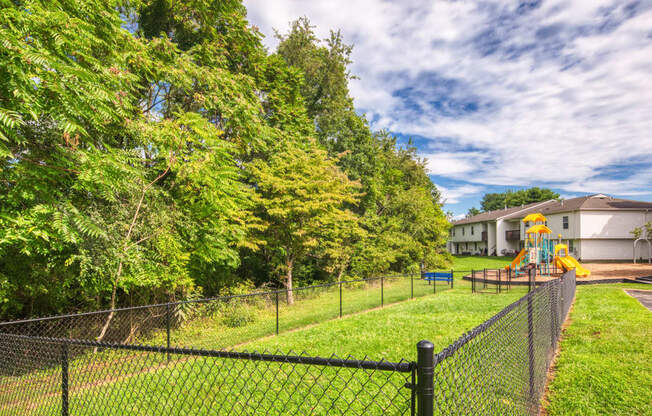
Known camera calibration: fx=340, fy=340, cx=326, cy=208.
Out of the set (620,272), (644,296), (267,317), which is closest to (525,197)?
(620,272)

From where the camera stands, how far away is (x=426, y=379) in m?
1.57

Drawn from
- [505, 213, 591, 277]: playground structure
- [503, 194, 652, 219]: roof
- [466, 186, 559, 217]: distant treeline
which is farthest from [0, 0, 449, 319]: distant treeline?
[466, 186, 559, 217]: distant treeline

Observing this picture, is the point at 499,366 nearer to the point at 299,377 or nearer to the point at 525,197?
the point at 299,377

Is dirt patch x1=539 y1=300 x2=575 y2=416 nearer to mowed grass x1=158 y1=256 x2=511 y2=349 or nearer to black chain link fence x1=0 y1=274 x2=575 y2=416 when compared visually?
black chain link fence x1=0 y1=274 x2=575 y2=416

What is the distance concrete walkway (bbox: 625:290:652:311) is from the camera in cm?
1019

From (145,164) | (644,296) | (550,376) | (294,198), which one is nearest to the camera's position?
(550,376)

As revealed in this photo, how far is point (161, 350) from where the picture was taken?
7.89 ft

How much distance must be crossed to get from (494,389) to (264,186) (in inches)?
502

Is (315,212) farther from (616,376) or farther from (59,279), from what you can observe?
(616,376)

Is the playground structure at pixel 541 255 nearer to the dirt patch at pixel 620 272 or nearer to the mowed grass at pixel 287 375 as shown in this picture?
the dirt patch at pixel 620 272

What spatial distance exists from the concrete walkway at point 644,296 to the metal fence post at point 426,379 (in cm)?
1159

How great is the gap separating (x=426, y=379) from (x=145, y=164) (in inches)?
394

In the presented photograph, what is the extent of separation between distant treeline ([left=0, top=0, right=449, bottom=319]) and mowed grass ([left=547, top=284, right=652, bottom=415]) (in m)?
7.58

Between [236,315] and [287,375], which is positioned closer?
[287,375]
